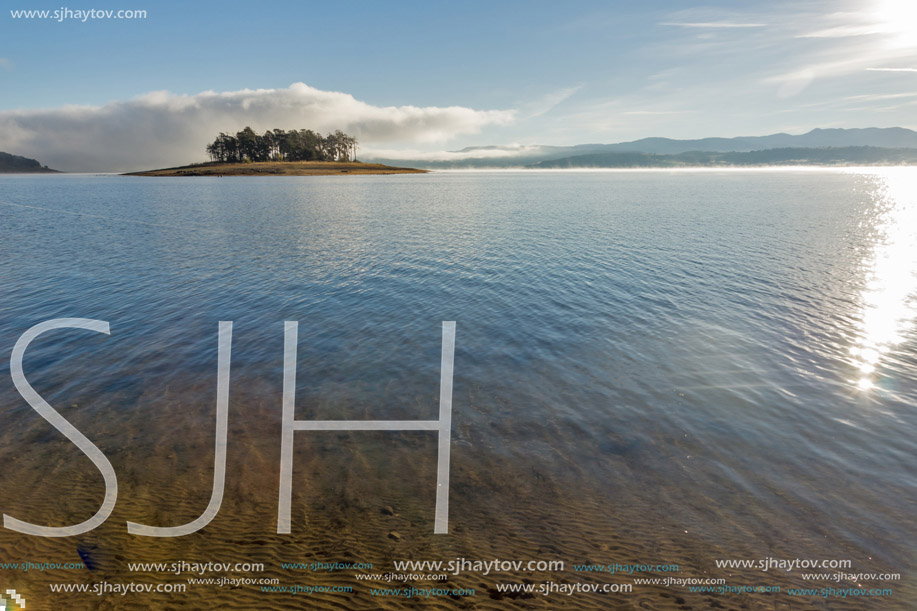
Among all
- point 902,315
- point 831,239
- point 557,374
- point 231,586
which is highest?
point 831,239

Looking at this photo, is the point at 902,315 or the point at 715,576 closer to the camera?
the point at 715,576

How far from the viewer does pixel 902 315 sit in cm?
2697

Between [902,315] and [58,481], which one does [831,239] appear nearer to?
[902,315]

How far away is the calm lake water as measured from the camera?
11008 millimetres

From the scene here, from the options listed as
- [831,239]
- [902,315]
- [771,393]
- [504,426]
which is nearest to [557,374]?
[504,426]

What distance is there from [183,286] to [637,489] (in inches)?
1423

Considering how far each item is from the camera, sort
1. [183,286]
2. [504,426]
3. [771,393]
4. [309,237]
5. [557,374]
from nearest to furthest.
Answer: [504,426]
[771,393]
[557,374]
[183,286]
[309,237]

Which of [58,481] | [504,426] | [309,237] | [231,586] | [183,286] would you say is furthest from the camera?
[309,237]

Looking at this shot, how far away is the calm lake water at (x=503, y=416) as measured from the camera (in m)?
11.0

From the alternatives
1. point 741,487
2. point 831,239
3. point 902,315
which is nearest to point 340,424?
point 741,487

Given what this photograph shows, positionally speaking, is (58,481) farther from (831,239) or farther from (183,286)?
(831,239)

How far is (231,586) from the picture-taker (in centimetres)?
987

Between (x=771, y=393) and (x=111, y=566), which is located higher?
(x=771, y=393)

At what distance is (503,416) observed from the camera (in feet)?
56.2
